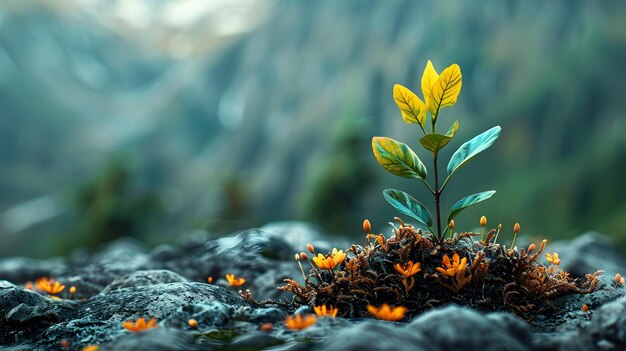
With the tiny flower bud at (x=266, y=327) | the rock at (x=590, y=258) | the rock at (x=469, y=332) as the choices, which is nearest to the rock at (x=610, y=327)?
the rock at (x=469, y=332)

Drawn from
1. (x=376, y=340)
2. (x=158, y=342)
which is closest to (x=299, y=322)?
(x=376, y=340)

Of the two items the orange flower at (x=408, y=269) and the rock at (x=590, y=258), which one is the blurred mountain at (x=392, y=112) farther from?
the orange flower at (x=408, y=269)

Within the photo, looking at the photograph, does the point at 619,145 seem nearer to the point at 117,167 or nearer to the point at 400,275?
the point at 117,167

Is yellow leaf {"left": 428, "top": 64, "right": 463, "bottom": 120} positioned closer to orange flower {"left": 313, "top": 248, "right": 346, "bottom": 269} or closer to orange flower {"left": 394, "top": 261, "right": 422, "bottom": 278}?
orange flower {"left": 394, "top": 261, "right": 422, "bottom": 278}

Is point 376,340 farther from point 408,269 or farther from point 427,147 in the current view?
point 427,147

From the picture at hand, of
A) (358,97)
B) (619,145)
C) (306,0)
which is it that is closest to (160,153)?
(306,0)

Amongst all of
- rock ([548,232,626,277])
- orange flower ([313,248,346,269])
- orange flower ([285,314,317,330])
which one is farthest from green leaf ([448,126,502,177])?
rock ([548,232,626,277])
